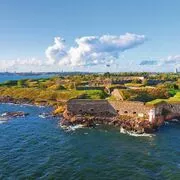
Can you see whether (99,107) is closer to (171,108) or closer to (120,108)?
(120,108)

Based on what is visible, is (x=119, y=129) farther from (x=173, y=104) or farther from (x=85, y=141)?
(x=173, y=104)

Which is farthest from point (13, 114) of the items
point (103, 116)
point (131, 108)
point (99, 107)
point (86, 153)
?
point (86, 153)

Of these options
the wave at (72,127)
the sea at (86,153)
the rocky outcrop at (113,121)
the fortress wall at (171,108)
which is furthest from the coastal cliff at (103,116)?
the fortress wall at (171,108)

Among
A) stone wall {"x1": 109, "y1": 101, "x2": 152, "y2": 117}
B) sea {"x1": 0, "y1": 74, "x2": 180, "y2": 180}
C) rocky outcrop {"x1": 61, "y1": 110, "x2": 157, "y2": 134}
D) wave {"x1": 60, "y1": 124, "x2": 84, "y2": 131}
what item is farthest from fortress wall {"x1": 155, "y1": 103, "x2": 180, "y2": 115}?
wave {"x1": 60, "y1": 124, "x2": 84, "y2": 131}

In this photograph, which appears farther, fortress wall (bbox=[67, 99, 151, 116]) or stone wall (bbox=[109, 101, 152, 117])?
fortress wall (bbox=[67, 99, 151, 116])

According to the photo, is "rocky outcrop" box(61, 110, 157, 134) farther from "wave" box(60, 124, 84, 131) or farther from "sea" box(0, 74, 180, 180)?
"sea" box(0, 74, 180, 180)

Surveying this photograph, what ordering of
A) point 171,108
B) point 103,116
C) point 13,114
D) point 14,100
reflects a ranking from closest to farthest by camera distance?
point 103,116, point 171,108, point 13,114, point 14,100

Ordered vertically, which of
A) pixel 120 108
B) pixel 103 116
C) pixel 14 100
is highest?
pixel 120 108

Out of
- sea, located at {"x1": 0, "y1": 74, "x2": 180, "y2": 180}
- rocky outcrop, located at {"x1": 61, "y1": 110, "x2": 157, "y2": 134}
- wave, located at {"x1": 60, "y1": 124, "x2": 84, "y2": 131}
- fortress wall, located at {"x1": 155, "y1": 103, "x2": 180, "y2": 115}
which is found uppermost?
fortress wall, located at {"x1": 155, "y1": 103, "x2": 180, "y2": 115}

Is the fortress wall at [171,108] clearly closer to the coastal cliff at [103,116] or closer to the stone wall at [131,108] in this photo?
the stone wall at [131,108]
